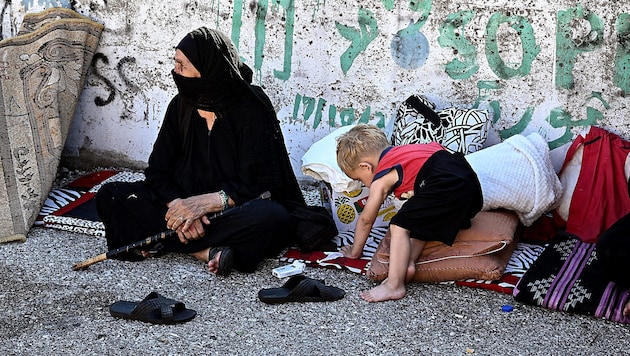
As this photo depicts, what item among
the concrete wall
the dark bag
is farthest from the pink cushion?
the concrete wall

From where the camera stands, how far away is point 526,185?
14.6 ft

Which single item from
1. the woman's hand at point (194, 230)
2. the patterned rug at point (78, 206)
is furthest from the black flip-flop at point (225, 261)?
the patterned rug at point (78, 206)

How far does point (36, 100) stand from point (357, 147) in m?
2.26

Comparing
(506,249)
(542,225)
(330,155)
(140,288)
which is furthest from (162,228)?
(542,225)

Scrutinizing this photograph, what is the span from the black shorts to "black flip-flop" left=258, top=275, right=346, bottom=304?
452 mm

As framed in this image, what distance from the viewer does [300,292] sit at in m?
3.95

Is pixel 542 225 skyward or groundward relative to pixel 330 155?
groundward

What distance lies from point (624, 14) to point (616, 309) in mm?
1827

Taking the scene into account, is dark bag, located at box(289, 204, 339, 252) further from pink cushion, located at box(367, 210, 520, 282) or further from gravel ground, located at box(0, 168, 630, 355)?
pink cushion, located at box(367, 210, 520, 282)

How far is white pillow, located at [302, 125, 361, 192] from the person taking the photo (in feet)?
15.7

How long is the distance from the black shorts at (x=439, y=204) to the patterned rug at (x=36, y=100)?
226 centimetres

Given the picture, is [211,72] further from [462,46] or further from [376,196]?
[462,46]

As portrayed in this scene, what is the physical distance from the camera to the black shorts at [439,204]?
4.02 metres

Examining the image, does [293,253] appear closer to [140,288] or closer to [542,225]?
[140,288]
